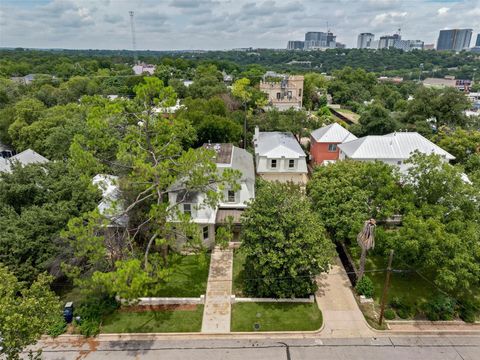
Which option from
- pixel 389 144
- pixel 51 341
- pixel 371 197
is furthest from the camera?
pixel 389 144

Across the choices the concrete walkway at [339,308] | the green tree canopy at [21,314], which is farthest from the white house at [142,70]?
the green tree canopy at [21,314]

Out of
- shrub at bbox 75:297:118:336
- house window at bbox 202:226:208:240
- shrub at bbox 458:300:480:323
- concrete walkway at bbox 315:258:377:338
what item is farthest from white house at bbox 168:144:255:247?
shrub at bbox 458:300:480:323

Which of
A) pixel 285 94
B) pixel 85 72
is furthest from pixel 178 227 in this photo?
pixel 85 72

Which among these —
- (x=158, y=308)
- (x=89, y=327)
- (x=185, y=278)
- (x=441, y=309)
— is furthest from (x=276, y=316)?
(x=89, y=327)

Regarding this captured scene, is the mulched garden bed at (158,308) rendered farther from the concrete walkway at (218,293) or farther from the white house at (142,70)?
the white house at (142,70)

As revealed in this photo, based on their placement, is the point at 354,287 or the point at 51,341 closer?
the point at 51,341

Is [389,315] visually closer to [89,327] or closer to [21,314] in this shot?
[89,327]

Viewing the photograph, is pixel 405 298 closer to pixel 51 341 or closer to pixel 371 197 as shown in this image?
pixel 371 197
